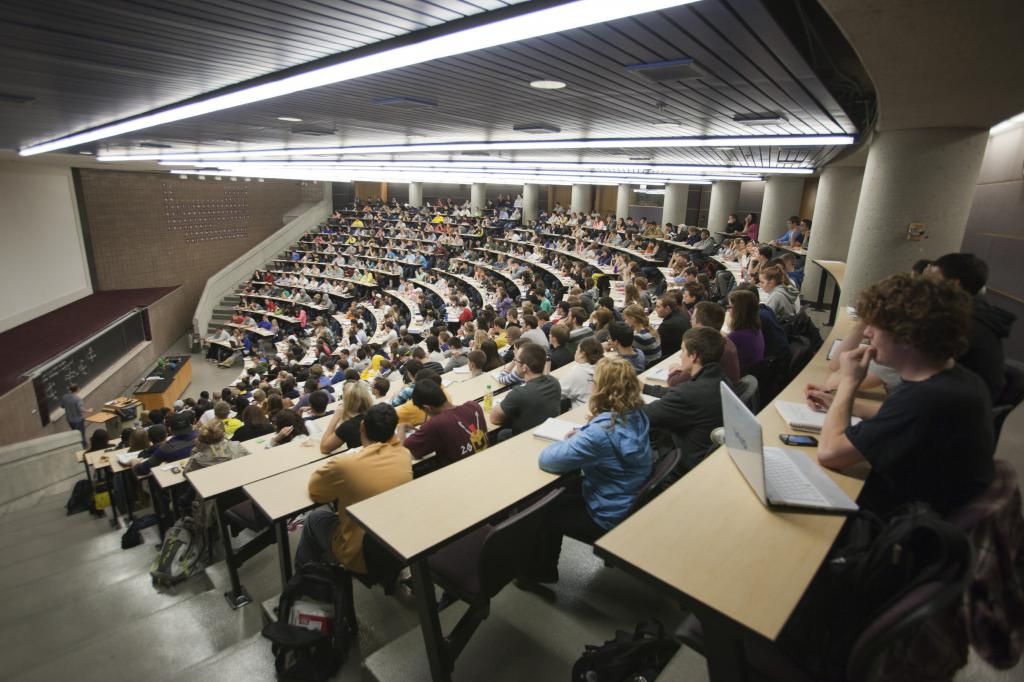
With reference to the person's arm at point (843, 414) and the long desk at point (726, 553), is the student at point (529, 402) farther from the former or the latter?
the person's arm at point (843, 414)

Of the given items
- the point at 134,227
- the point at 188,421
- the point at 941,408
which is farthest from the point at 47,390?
the point at 941,408

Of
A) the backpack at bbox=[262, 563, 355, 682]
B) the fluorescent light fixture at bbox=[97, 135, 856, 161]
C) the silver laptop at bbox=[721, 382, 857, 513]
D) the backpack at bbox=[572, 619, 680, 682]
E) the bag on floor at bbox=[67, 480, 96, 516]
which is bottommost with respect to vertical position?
the bag on floor at bbox=[67, 480, 96, 516]

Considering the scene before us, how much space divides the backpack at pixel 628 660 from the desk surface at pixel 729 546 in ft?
1.88

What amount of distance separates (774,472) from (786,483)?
3.1 inches

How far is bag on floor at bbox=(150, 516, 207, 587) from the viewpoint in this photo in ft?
12.1

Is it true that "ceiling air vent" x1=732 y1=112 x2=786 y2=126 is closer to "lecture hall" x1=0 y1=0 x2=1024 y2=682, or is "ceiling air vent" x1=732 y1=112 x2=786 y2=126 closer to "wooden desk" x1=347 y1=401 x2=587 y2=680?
"lecture hall" x1=0 y1=0 x2=1024 y2=682

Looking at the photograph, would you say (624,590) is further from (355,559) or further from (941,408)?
(941,408)

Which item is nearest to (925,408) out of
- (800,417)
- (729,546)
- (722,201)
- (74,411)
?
(729,546)

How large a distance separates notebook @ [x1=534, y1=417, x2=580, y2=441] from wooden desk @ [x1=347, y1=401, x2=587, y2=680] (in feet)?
0.78

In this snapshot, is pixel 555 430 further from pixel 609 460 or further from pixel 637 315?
pixel 637 315

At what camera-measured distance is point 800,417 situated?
2.56 meters

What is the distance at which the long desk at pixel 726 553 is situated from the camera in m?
1.42

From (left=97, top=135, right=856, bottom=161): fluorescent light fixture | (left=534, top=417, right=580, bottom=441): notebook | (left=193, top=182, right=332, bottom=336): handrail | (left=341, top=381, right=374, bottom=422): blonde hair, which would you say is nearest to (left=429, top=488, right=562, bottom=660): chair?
(left=534, top=417, right=580, bottom=441): notebook

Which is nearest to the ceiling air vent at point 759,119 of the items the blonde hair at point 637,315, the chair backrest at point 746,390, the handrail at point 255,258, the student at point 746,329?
the blonde hair at point 637,315
